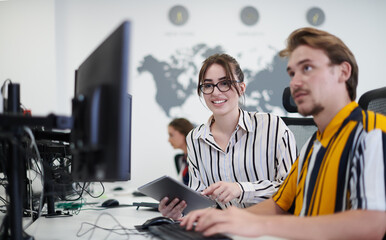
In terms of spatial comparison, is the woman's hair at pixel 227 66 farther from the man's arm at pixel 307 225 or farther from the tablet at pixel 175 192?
the man's arm at pixel 307 225

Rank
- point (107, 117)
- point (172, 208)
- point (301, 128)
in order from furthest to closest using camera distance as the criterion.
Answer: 1. point (301, 128)
2. point (172, 208)
3. point (107, 117)

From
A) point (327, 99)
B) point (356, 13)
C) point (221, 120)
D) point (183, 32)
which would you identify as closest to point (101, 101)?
point (327, 99)

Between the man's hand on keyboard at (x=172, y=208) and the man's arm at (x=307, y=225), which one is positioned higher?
the man's arm at (x=307, y=225)

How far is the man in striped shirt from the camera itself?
80cm

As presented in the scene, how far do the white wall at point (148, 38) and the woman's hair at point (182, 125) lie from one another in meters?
0.23

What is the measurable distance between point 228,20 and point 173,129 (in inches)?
55.3

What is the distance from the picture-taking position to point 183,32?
13.0 ft

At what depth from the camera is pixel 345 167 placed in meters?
0.90

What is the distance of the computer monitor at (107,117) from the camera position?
73 centimetres

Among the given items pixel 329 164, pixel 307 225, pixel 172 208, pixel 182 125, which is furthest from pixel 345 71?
pixel 182 125

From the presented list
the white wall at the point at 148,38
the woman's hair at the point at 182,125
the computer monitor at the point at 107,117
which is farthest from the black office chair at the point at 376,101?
the white wall at the point at 148,38

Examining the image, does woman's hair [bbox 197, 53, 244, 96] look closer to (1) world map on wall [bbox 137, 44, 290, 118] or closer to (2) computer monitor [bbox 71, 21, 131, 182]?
(2) computer monitor [bbox 71, 21, 131, 182]

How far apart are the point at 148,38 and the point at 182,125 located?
107 cm

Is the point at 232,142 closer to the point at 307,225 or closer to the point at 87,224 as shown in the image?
the point at 87,224
